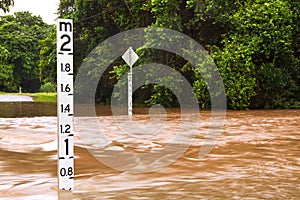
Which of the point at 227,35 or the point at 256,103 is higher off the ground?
the point at 227,35

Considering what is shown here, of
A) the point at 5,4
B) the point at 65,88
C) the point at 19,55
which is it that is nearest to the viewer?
the point at 65,88

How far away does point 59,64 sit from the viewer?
3895 millimetres

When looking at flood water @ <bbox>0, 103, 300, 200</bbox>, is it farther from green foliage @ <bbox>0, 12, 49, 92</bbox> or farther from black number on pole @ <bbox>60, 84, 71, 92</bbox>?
green foliage @ <bbox>0, 12, 49, 92</bbox>

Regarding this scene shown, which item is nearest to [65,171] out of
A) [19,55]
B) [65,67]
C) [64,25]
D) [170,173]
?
[65,67]

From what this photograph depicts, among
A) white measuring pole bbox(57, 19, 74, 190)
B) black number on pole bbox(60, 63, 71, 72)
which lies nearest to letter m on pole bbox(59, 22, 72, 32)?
white measuring pole bbox(57, 19, 74, 190)

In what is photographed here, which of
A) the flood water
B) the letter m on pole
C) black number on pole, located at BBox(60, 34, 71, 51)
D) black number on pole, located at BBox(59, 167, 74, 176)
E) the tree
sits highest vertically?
the tree

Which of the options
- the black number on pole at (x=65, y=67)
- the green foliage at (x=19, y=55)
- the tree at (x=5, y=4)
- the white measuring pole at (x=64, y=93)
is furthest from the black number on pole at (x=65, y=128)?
the green foliage at (x=19, y=55)

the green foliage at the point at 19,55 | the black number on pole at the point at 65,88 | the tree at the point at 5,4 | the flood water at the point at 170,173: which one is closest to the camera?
the black number on pole at the point at 65,88

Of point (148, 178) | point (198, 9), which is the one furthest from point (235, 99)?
point (148, 178)

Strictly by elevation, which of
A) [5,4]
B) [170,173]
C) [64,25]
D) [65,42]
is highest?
[5,4]

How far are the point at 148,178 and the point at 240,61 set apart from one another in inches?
530

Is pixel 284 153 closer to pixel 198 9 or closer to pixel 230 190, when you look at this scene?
pixel 230 190

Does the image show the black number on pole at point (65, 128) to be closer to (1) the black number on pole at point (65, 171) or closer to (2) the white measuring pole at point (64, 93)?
(2) the white measuring pole at point (64, 93)

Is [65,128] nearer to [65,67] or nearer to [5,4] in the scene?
[65,67]
